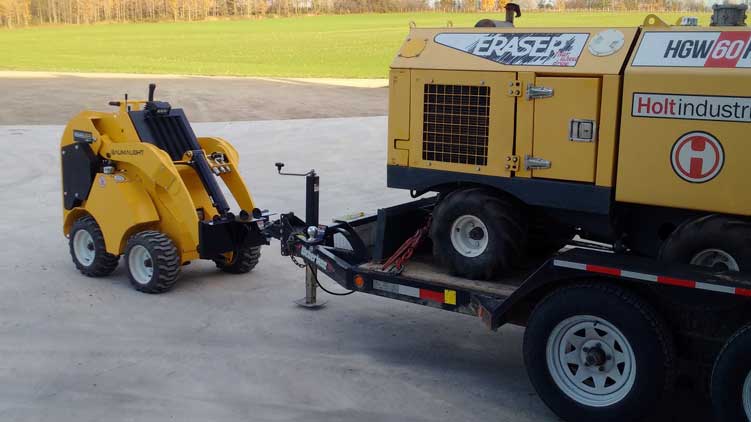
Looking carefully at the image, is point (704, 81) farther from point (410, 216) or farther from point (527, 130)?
point (410, 216)

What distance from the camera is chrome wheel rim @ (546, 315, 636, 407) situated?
527 cm

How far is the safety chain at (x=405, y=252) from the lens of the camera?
21.6 ft

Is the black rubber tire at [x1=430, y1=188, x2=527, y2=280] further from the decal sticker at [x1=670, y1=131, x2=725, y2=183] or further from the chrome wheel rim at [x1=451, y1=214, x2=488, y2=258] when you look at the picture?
the decal sticker at [x1=670, y1=131, x2=725, y2=183]

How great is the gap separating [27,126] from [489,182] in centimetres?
1861

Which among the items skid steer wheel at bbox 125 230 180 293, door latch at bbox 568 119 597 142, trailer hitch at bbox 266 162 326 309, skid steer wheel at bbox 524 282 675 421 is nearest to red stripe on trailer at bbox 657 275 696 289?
skid steer wheel at bbox 524 282 675 421

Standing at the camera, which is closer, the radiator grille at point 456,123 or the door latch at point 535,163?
the door latch at point 535,163

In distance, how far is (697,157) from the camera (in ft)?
17.4

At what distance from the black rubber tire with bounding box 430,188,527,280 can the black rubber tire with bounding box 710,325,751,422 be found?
164cm

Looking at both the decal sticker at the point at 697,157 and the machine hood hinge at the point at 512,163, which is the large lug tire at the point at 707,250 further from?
the machine hood hinge at the point at 512,163

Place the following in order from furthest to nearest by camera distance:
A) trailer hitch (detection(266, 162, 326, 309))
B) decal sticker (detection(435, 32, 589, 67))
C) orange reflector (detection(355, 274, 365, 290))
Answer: trailer hitch (detection(266, 162, 326, 309))
orange reflector (detection(355, 274, 365, 290))
decal sticker (detection(435, 32, 589, 67))

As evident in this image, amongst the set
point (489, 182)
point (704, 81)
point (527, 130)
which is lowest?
point (489, 182)

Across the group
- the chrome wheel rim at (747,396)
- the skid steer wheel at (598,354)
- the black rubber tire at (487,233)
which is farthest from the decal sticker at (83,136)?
the chrome wheel rim at (747,396)

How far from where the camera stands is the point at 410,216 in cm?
699

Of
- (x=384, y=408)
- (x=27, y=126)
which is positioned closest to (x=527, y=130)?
(x=384, y=408)
